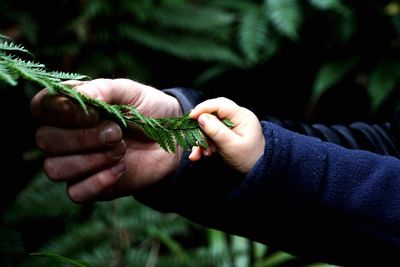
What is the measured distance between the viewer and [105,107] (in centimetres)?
59

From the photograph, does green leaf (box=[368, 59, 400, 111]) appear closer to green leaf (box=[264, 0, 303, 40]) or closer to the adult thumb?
green leaf (box=[264, 0, 303, 40])

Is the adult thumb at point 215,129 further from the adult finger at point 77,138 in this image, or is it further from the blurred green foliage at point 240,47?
the blurred green foliage at point 240,47

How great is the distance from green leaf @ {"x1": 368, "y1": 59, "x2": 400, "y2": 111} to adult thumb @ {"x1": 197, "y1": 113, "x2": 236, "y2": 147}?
61.2 inches

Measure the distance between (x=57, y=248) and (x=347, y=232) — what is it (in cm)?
113

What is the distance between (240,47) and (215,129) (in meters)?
1.80

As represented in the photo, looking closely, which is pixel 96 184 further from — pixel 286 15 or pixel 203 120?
pixel 286 15

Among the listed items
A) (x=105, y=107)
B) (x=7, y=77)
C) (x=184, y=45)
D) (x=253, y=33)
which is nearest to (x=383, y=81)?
(x=253, y=33)

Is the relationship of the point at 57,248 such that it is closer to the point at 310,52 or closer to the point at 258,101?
the point at 258,101

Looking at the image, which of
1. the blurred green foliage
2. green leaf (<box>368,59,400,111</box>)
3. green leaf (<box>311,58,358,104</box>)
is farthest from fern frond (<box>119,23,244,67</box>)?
green leaf (<box>368,59,400,111</box>)

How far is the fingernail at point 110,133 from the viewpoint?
765 millimetres

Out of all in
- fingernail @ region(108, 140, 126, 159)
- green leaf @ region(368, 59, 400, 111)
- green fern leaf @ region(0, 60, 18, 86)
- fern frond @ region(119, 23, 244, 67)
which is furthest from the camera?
fern frond @ region(119, 23, 244, 67)

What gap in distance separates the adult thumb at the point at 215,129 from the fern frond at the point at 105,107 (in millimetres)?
13

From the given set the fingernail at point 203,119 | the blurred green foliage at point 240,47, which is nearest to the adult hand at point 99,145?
the fingernail at point 203,119

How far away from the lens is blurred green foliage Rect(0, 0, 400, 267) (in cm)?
225
